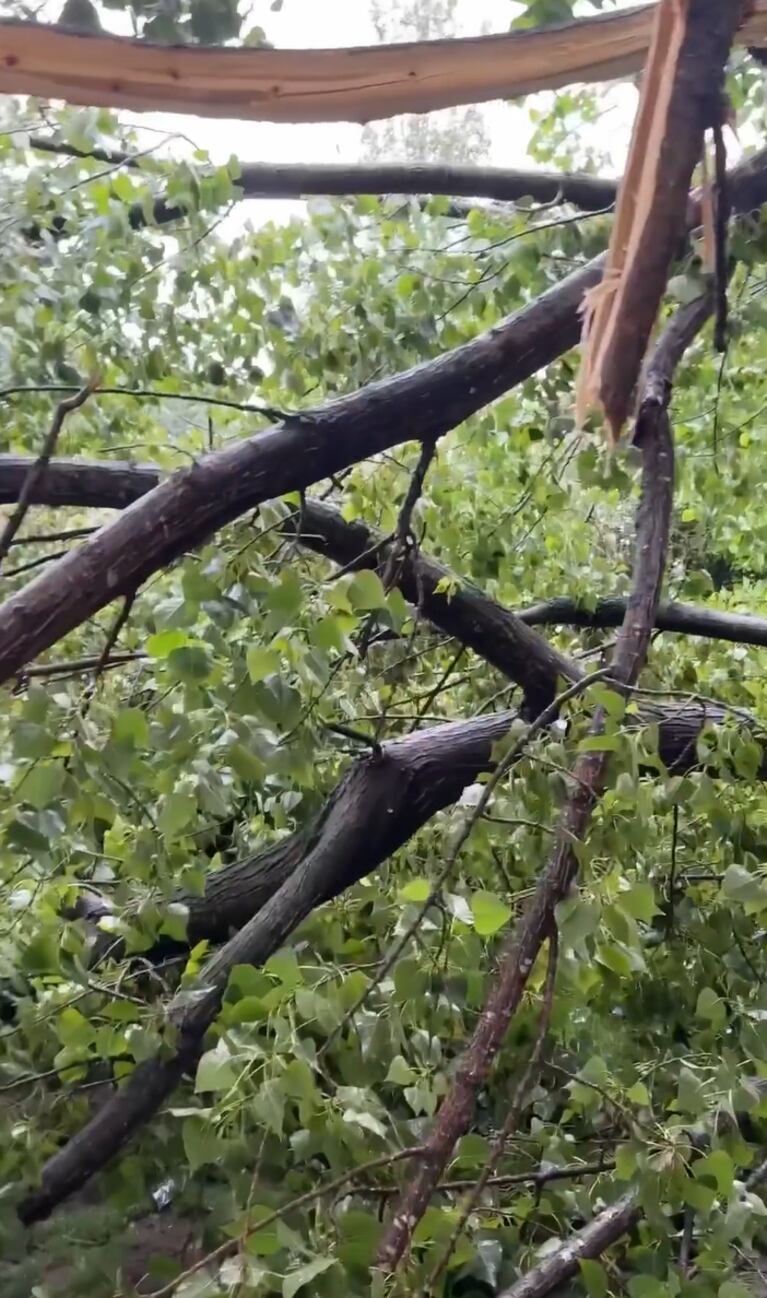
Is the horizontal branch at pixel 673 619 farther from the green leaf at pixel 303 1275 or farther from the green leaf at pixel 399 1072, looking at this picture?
the green leaf at pixel 303 1275

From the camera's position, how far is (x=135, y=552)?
638 mm

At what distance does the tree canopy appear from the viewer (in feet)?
2.12

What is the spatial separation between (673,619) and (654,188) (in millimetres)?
1064

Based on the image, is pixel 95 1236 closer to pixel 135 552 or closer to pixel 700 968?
pixel 700 968

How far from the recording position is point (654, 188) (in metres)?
0.61

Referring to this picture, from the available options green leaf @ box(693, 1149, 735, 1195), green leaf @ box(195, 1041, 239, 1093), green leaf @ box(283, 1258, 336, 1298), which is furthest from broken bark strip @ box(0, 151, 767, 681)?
green leaf @ box(693, 1149, 735, 1195)

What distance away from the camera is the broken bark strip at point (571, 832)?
1.91ft

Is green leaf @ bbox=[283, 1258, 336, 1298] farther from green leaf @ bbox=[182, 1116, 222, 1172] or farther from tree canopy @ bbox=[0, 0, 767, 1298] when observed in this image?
green leaf @ bbox=[182, 1116, 222, 1172]

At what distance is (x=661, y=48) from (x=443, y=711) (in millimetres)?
1461

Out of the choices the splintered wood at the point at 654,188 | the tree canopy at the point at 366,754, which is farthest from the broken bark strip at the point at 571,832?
the splintered wood at the point at 654,188

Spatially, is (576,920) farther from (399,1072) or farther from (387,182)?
(387,182)

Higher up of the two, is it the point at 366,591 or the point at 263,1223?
the point at 366,591

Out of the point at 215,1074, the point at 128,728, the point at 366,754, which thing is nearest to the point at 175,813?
the point at 128,728

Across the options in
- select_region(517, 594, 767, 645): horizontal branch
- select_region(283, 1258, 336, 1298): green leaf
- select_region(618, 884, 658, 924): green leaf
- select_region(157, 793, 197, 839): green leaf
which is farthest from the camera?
select_region(517, 594, 767, 645): horizontal branch
